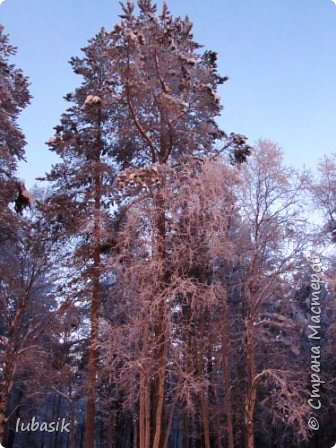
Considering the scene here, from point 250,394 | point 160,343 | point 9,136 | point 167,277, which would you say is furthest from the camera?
point 9,136

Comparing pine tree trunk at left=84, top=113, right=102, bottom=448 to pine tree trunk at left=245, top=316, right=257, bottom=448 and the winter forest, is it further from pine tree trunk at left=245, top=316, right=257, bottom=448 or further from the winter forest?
pine tree trunk at left=245, top=316, right=257, bottom=448

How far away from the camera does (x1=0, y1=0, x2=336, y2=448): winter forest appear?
36.9 feet

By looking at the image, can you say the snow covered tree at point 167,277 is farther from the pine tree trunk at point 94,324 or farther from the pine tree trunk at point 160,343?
the pine tree trunk at point 94,324

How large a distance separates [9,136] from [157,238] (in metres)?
6.63

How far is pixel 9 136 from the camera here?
14.7m

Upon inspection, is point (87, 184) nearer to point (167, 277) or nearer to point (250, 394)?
point (167, 277)

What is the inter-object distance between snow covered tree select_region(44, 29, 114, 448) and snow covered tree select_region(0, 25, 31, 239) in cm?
108

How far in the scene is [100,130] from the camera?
14.9 metres

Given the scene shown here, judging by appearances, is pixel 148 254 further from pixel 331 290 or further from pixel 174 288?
pixel 331 290

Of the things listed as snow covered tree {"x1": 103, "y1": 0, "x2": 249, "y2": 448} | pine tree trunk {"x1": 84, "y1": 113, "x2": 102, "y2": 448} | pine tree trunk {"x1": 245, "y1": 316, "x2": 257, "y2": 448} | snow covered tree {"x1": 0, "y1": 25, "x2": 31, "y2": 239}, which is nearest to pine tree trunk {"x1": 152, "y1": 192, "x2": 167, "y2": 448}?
snow covered tree {"x1": 103, "y1": 0, "x2": 249, "y2": 448}

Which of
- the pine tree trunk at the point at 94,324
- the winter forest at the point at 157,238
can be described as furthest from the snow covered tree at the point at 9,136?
the pine tree trunk at the point at 94,324

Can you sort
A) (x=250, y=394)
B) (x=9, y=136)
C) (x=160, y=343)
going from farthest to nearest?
(x=9, y=136)
(x=250, y=394)
(x=160, y=343)

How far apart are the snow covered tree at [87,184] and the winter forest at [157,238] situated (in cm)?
5

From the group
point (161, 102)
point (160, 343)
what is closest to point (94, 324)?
point (160, 343)
